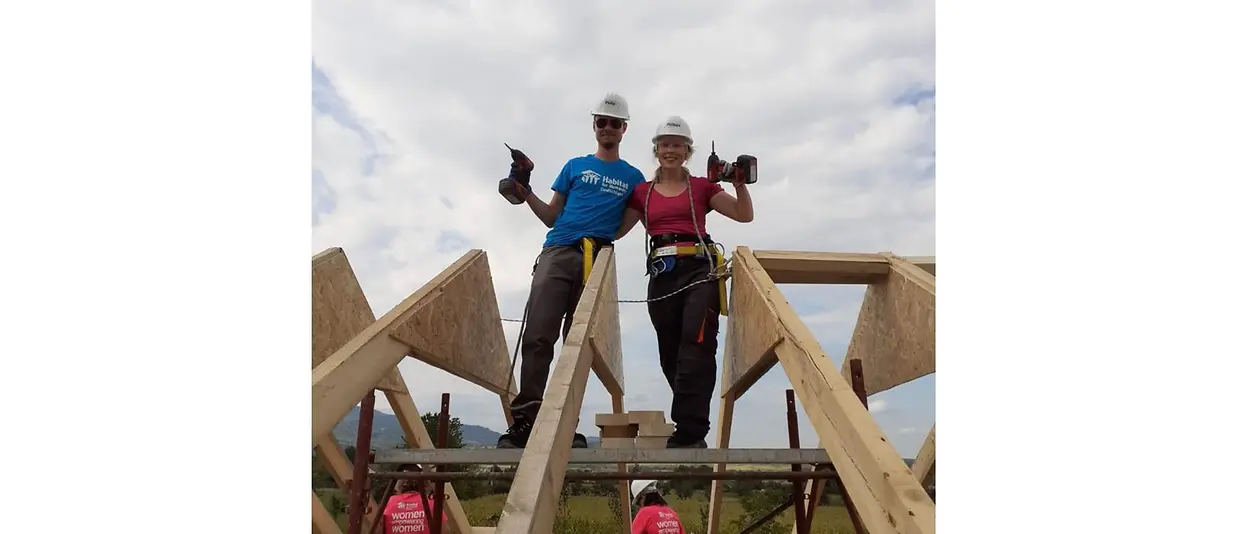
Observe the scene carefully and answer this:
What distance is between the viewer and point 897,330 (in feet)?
15.5

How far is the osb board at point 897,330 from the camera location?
14.2ft

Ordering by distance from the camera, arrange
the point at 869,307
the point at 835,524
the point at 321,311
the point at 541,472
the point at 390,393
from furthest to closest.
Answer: the point at 835,524, the point at 390,393, the point at 869,307, the point at 321,311, the point at 541,472

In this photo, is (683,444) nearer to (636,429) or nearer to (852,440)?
(636,429)

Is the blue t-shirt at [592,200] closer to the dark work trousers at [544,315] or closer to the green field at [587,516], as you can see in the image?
the dark work trousers at [544,315]

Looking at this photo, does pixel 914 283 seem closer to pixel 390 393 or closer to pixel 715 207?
pixel 715 207

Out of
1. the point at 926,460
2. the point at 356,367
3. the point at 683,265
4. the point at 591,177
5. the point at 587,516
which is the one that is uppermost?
the point at 591,177

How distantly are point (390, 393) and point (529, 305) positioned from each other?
5.84ft

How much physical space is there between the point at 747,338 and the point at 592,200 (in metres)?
1.30

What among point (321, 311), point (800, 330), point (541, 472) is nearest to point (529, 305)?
point (321, 311)

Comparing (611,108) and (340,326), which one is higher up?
(611,108)

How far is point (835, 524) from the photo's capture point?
13.4 meters

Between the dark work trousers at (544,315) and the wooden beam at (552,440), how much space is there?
72 centimetres

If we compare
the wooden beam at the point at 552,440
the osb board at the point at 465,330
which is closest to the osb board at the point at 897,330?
the wooden beam at the point at 552,440

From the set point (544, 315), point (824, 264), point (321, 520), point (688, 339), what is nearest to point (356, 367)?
point (544, 315)
